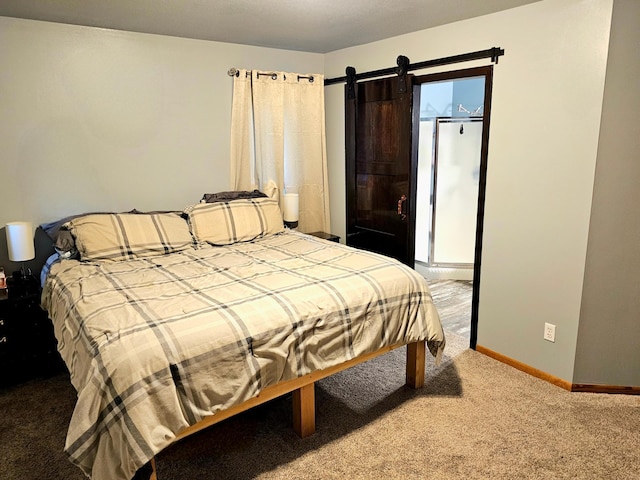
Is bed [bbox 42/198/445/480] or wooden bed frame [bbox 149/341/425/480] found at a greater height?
bed [bbox 42/198/445/480]

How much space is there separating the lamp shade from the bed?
23 centimetres

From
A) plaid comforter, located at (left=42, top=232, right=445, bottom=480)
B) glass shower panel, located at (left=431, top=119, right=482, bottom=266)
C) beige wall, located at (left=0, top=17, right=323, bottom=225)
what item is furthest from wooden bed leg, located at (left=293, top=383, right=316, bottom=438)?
glass shower panel, located at (left=431, top=119, right=482, bottom=266)

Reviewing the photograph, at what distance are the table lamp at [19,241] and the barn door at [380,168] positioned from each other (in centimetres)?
251

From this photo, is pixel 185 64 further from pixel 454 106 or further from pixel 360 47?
pixel 454 106

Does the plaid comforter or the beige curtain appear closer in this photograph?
the plaid comforter

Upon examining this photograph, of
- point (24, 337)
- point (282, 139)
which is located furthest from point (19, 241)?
point (282, 139)

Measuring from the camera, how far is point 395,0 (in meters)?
2.60

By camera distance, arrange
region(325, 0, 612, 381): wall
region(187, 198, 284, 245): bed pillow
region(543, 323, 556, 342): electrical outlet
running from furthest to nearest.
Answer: region(187, 198, 284, 245): bed pillow
region(543, 323, 556, 342): electrical outlet
region(325, 0, 612, 381): wall

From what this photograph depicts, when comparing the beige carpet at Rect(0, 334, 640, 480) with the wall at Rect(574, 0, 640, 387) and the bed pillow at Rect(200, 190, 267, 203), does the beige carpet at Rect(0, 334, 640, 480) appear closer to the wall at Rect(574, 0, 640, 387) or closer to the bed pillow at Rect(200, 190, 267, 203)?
the wall at Rect(574, 0, 640, 387)

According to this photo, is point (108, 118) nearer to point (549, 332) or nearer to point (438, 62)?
point (438, 62)

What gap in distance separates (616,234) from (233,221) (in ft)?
7.99

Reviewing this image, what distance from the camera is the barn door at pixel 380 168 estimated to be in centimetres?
357

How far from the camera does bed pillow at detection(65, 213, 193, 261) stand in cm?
283

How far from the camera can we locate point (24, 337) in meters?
2.76
